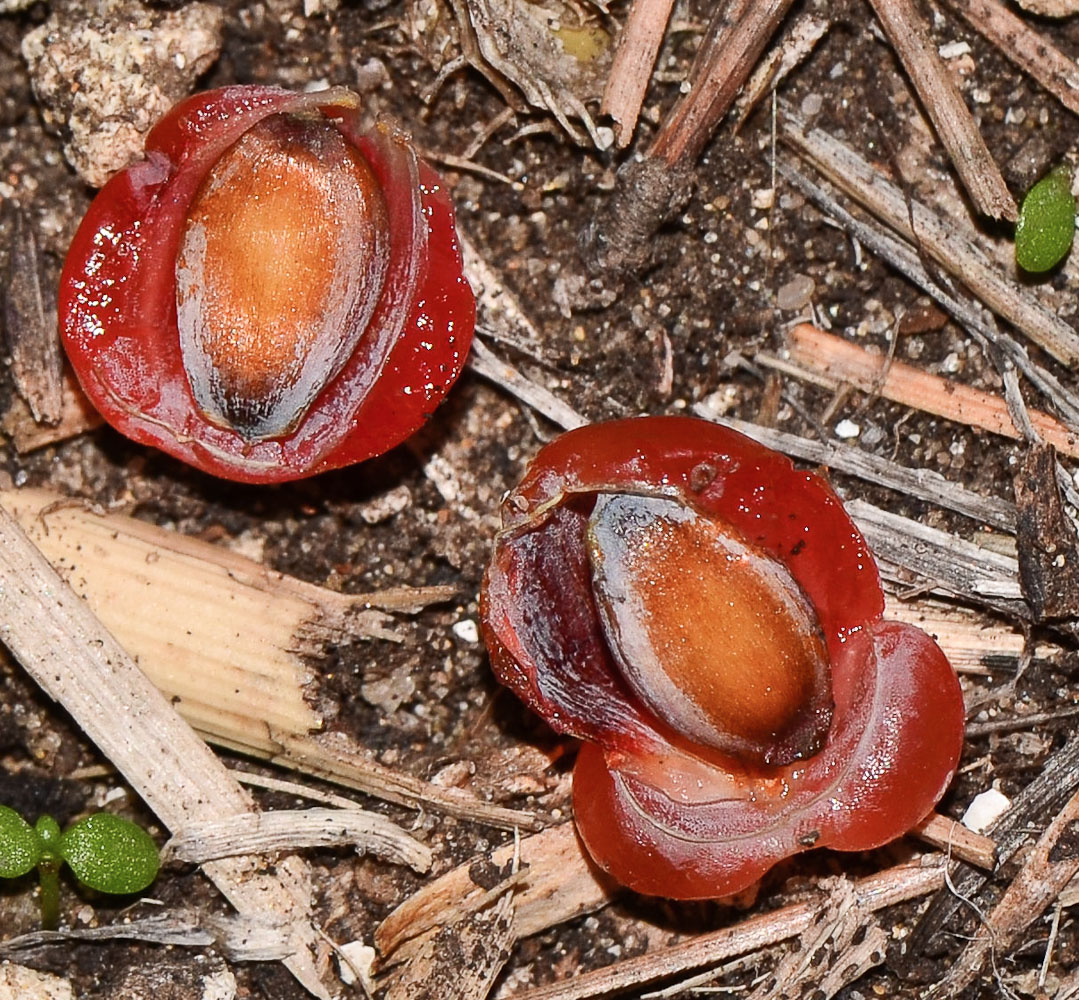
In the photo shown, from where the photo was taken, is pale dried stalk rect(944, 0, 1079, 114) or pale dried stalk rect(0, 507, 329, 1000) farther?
pale dried stalk rect(944, 0, 1079, 114)

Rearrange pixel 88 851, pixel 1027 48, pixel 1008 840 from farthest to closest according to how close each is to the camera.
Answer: pixel 1027 48 → pixel 1008 840 → pixel 88 851

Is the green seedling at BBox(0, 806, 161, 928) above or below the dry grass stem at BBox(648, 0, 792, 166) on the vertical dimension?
below

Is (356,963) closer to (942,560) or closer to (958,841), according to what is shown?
(958,841)

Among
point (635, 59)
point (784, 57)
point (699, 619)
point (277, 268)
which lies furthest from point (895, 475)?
point (277, 268)

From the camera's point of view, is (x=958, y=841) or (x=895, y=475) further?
(x=895, y=475)

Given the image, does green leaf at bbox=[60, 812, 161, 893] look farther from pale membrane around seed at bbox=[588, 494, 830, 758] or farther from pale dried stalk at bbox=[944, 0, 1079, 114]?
pale dried stalk at bbox=[944, 0, 1079, 114]

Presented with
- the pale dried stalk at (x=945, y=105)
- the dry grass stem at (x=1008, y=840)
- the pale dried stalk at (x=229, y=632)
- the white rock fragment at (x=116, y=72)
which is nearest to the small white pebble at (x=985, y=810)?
the dry grass stem at (x=1008, y=840)

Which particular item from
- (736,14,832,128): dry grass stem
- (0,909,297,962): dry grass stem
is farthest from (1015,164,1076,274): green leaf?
(0,909,297,962): dry grass stem
